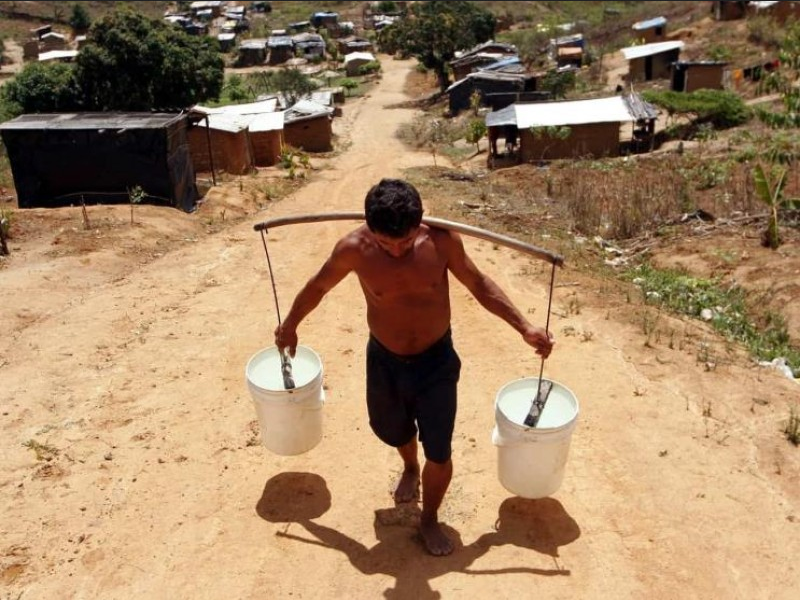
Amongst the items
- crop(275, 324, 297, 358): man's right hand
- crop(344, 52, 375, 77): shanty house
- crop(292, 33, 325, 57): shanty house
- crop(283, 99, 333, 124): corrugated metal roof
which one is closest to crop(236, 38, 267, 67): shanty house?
crop(292, 33, 325, 57): shanty house

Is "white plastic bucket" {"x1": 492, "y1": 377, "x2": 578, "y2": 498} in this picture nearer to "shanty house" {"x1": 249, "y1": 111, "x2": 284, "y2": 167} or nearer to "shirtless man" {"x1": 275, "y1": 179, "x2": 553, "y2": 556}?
"shirtless man" {"x1": 275, "y1": 179, "x2": 553, "y2": 556}

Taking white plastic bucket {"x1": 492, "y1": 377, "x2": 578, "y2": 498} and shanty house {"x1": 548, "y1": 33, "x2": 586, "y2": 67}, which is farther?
shanty house {"x1": 548, "y1": 33, "x2": 586, "y2": 67}

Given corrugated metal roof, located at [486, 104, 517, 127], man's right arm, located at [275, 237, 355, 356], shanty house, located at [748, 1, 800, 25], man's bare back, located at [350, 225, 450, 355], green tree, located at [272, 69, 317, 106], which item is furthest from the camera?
shanty house, located at [748, 1, 800, 25]

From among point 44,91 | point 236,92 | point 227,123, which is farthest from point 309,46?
point 227,123

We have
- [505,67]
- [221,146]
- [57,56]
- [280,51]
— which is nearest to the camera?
[221,146]

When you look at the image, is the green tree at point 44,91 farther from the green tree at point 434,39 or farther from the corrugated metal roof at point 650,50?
the corrugated metal roof at point 650,50

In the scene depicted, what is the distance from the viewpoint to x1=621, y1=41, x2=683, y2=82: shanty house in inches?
1144

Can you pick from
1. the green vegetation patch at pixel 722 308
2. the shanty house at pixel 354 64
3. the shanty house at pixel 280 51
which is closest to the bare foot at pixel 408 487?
the green vegetation patch at pixel 722 308

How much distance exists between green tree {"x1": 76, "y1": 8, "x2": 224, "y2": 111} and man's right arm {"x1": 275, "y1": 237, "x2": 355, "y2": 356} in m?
16.9

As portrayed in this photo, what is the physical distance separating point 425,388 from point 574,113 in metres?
16.3

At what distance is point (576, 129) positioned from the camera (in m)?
17.9

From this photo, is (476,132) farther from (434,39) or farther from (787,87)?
(434,39)

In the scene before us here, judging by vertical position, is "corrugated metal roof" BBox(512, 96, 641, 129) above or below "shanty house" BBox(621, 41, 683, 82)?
below

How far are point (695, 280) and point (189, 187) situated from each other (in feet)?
27.5
